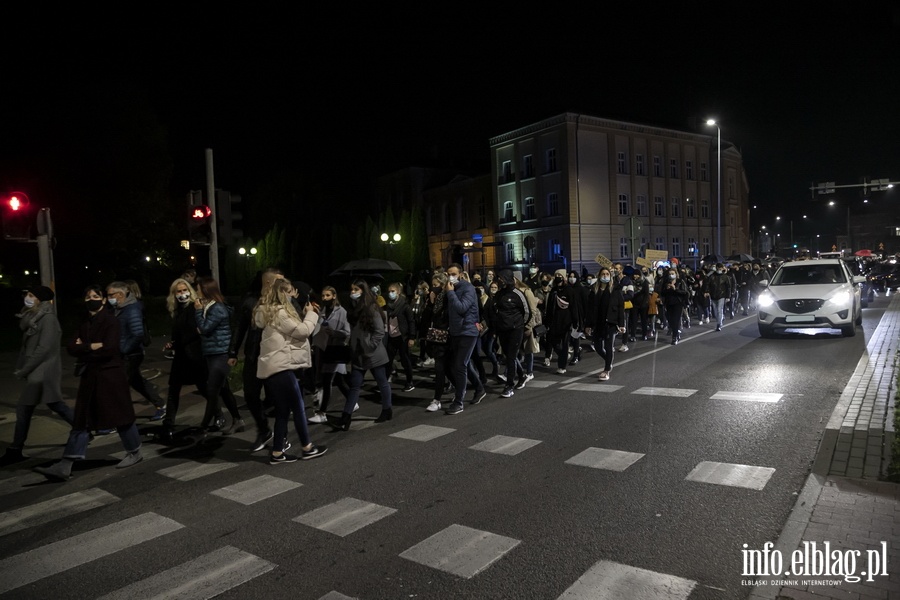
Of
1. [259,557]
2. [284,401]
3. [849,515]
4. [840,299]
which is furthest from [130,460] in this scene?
[840,299]

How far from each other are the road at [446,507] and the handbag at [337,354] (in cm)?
88

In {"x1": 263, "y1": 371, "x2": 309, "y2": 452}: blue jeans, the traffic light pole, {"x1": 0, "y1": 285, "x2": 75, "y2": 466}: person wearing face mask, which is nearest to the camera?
{"x1": 263, "y1": 371, "x2": 309, "y2": 452}: blue jeans

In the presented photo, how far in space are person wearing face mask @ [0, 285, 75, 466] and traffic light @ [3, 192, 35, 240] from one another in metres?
2.26

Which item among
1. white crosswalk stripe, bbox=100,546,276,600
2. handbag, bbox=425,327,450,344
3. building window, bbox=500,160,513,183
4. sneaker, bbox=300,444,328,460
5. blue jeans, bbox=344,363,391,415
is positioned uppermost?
building window, bbox=500,160,513,183

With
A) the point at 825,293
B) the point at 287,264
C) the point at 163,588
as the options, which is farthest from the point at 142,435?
the point at 287,264

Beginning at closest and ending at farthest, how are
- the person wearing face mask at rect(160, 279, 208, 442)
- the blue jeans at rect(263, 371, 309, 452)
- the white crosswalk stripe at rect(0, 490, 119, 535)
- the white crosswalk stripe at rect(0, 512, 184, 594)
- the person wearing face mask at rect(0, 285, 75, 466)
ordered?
1. the white crosswalk stripe at rect(0, 512, 184, 594)
2. the white crosswalk stripe at rect(0, 490, 119, 535)
3. the blue jeans at rect(263, 371, 309, 452)
4. the person wearing face mask at rect(0, 285, 75, 466)
5. the person wearing face mask at rect(160, 279, 208, 442)

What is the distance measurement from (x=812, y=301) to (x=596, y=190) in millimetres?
39593

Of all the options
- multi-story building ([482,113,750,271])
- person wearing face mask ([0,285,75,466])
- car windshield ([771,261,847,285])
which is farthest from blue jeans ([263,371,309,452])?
multi-story building ([482,113,750,271])

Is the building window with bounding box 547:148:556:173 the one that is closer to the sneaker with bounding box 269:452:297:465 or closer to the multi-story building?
the multi-story building

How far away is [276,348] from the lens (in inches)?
246

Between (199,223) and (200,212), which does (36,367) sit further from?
(200,212)

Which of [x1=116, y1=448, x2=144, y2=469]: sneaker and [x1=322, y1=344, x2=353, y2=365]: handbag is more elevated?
[x1=322, y1=344, x2=353, y2=365]: handbag

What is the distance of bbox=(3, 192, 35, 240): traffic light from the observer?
8.73m

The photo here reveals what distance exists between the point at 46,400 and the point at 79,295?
37.2 m
